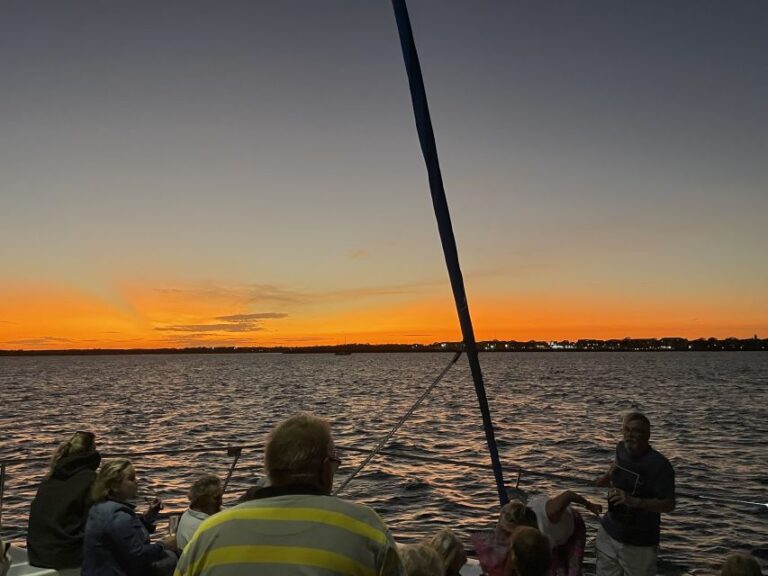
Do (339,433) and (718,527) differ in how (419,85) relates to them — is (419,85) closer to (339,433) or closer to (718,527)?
(718,527)

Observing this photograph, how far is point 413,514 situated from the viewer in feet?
46.5

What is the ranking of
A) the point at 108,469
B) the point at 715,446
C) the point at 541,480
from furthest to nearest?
1. the point at 715,446
2. the point at 541,480
3. the point at 108,469

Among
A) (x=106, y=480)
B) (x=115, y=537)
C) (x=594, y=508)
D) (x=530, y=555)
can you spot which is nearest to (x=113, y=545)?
(x=115, y=537)

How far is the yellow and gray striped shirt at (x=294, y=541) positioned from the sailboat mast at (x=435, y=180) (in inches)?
74.5

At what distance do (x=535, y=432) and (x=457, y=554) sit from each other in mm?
28120

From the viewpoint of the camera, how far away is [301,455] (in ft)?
6.89

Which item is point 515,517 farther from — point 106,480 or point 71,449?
point 71,449

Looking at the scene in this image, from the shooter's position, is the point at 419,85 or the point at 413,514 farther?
the point at 413,514

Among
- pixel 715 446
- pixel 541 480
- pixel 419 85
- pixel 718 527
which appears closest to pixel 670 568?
pixel 718 527

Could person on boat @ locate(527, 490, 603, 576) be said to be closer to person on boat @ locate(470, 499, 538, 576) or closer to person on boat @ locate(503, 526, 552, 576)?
person on boat @ locate(470, 499, 538, 576)

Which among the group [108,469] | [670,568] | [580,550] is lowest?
[670,568]

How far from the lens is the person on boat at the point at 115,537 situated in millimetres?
3986

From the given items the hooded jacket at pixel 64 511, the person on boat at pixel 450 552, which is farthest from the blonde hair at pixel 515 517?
the hooded jacket at pixel 64 511

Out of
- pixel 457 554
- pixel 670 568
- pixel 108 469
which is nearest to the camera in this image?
pixel 457 554
